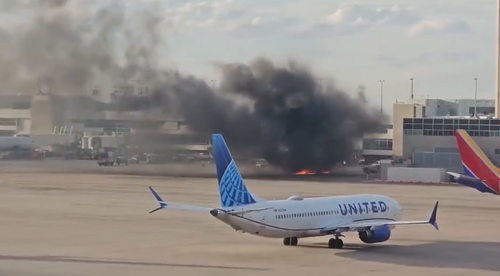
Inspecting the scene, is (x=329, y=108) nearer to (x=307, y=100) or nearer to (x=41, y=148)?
(x=307, y=100)

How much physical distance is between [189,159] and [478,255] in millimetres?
77779

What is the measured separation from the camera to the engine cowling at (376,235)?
175ft

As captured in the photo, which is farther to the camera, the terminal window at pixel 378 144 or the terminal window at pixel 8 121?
the terminal window at pixel 378 144

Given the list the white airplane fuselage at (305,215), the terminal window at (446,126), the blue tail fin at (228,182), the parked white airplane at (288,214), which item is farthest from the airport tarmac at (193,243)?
the terminal window at (446,126)

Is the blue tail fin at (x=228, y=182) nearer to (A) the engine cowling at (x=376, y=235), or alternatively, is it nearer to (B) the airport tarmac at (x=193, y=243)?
(B) the airport tarmac at (x=193, y=243)

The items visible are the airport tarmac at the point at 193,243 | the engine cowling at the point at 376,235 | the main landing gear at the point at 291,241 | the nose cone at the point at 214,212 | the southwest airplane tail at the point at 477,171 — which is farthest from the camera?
the southwest airplane tail at the point at 477,171

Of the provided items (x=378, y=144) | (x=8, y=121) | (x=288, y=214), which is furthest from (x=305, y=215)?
(x=378, y=144)

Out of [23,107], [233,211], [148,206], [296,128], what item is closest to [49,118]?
[23,107]

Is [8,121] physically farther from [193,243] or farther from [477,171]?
[193,243]

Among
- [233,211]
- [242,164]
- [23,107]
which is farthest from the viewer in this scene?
[242,164]

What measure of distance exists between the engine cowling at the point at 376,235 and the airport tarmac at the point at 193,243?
0.63 metres

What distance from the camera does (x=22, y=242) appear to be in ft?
184

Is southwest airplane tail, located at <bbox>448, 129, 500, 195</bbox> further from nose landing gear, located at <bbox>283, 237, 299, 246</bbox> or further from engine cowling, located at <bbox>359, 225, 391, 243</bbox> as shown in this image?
nose landing gear, located at <bbox>283, 237, 299, 246</bbox>

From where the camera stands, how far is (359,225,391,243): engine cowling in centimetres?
5334
